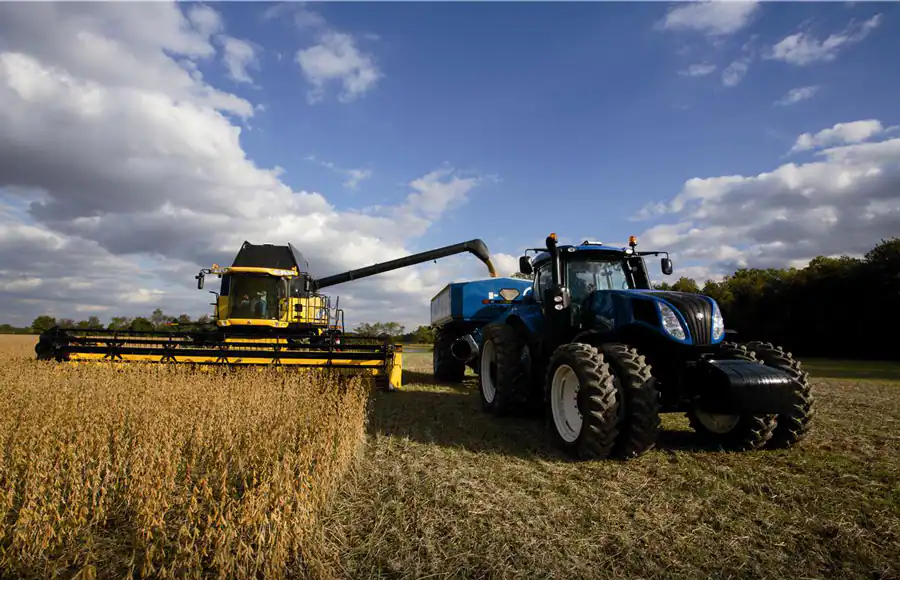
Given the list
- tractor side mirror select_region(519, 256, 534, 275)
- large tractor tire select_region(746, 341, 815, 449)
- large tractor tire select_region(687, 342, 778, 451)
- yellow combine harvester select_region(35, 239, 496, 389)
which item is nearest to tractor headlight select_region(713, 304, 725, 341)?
large tractor tire select_region(687, 342, 778, 451)

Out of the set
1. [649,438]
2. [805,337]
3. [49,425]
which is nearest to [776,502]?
[649,438]

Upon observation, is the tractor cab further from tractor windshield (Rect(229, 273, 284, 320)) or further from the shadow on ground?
tractor windshield (Rect(229, 273, 284, 320))

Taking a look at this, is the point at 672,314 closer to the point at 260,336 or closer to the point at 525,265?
the point at 525,265

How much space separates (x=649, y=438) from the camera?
4.43 metres

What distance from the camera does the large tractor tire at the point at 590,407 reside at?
4402 mm

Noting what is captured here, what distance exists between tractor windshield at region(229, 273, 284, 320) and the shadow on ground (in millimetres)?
4238

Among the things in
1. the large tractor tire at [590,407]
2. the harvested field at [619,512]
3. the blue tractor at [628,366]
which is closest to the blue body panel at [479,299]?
the blue tractor at [628,366]

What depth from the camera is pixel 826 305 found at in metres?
30.6

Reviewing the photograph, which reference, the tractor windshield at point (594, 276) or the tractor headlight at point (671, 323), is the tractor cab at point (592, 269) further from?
the tractor headlight at point (671, 323)

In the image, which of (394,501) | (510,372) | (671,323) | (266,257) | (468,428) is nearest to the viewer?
(394,501)

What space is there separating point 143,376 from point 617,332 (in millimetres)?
6391

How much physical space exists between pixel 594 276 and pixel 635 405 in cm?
221

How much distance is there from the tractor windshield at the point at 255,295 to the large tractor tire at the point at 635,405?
8.84 metres

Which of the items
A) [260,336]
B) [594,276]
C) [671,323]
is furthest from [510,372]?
[260,336]
